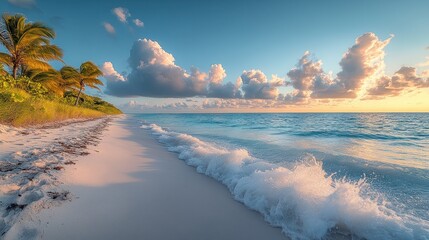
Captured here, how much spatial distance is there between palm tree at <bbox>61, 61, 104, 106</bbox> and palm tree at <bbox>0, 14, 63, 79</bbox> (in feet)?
35.6

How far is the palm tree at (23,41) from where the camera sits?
1597cm

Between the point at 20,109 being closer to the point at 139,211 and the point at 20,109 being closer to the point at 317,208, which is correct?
the point at 139,211

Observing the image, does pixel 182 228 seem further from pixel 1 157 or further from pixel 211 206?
pixel 1 157

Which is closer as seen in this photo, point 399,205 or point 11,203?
point 11,203

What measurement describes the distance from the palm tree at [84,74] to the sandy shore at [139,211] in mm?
30136

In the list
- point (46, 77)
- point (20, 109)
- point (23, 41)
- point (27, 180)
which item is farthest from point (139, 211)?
point (46, 77)

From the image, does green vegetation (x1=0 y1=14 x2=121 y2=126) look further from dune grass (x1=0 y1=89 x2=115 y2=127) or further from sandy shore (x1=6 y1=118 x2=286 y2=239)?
sandy shore (x1=6 y1=118 x2=286 y2=239)

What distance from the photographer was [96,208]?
2.83 meters

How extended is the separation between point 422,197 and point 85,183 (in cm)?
624

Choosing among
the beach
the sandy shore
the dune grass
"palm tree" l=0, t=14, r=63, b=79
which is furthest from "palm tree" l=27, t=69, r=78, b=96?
the sandy shore

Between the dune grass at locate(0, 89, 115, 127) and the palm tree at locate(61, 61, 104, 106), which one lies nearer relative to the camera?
the dune grass at locate(0, 89, 115, 127)

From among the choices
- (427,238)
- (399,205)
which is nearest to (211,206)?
(427,238)

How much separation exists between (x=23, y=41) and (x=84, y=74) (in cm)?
1482

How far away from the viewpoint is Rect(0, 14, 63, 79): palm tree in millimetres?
15969
